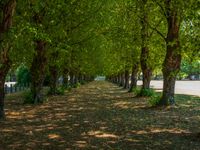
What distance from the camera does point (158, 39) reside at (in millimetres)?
30609

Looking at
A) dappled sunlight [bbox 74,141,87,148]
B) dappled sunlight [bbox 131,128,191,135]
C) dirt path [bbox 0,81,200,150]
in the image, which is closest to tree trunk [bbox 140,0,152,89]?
dirt path [bbox 0,81,200,150]

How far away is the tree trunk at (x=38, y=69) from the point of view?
1093 inches

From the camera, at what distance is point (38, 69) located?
28312 mm

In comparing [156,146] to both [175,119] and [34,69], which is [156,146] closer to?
[175,119]

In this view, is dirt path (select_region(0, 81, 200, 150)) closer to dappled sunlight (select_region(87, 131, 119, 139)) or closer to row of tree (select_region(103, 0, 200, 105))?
dappled sunlight (select_region(87, 131, 119, 139))

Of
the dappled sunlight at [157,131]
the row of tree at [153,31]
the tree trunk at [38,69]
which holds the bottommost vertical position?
the dappled sunlight at [157,131]

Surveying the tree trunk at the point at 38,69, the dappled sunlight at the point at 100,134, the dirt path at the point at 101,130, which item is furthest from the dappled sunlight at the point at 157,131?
the tree trunk at the point at 38,69

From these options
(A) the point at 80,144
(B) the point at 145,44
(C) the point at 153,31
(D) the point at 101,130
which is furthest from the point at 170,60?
(A) the point at 80,144

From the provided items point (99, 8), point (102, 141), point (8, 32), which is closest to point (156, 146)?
point (102, 141)

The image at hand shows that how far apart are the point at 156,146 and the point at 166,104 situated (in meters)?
12.9

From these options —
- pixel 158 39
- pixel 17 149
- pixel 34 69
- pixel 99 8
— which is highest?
pixel 99 8

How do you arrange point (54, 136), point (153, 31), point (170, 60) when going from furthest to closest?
point (153, 31), point (170, 60), point (54, 136)

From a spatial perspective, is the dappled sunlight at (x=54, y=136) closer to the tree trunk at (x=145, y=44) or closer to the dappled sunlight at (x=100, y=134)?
the dappled sunlight at (x=100, y=134)

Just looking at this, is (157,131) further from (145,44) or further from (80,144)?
(145,44)
